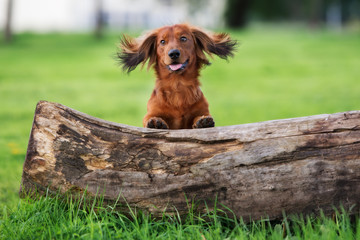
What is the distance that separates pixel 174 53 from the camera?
3.83 metres

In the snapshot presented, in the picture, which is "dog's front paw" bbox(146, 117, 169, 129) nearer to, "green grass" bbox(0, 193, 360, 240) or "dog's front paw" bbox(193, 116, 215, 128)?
"dog's front paw" bbox(193, 116, 215, 128)

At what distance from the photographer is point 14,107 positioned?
30.2 ft

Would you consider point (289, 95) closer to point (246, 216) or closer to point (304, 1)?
point (246, 216)

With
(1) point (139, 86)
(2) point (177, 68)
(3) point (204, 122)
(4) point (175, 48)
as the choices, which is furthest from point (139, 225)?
(1) point (139, 86)

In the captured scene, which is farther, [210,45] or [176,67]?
[210,45]

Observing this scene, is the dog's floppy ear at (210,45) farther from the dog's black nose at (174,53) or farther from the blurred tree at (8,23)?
the blurred tree at (8,23)

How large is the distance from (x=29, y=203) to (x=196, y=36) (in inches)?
82.9

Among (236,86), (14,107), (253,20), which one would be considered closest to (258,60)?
(236,86)

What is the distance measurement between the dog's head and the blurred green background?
0.47ft

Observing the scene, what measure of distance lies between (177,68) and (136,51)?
61 centimetres

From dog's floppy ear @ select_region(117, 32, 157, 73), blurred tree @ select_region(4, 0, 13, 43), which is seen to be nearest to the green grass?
dog's floppy ear @ select_region(117, 32, 157, 73)

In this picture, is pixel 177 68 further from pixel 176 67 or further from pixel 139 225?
pixel 139 225

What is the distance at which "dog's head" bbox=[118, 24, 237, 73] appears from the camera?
3.92 metres

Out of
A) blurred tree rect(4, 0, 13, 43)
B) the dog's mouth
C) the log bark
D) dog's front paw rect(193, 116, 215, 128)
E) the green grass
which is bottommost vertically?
the green grass
